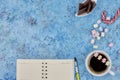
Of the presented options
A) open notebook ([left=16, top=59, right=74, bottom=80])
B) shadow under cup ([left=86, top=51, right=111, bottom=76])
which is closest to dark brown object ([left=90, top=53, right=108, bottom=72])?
shadow under cup ([left=86, top=51, right=111, bottom=76])

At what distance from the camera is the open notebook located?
154 centimetres

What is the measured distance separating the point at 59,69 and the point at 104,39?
0.98ft

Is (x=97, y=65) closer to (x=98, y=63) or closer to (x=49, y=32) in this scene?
(x=98, y=63)

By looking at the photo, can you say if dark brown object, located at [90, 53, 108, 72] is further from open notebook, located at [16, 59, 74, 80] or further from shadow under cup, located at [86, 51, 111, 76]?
open notebook, located at [16, 59, 74, 80]

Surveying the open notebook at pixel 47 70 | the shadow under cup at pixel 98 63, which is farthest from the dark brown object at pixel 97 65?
the open notebook at pixel 47 70

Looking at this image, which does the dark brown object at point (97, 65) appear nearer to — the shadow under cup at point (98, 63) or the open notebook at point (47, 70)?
the shadow under cup at point (98, 63)

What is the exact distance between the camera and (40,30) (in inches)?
62.4

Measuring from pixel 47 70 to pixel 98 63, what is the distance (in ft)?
0.92

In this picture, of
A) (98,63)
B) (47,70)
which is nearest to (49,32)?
(47,70)

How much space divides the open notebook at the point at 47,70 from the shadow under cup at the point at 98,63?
0.33 feet

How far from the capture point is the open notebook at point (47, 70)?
1.54 m

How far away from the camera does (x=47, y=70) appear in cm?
155

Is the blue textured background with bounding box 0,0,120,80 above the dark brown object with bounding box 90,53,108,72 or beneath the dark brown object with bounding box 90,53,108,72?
above

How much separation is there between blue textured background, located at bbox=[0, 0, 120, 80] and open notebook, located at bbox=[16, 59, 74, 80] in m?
0.04
